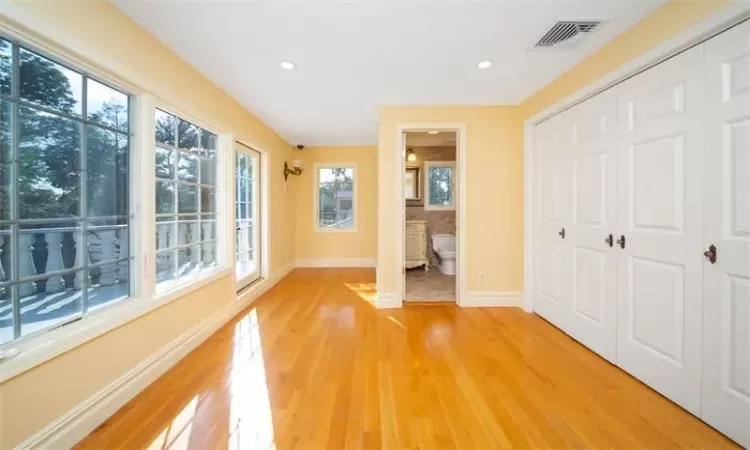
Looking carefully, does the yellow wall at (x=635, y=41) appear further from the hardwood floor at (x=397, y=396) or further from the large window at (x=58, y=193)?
the large window at (x=58, y=193)

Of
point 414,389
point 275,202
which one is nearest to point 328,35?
point 414,389

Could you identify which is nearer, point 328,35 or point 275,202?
point 328,35

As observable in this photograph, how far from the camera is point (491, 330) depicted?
2.91 metres

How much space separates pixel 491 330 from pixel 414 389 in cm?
130

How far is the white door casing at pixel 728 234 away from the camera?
58.4 inches

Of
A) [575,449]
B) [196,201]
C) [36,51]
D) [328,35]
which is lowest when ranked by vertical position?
[575,449]

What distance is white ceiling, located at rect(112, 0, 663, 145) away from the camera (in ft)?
6.08

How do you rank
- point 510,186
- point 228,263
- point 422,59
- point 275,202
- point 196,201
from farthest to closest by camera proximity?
point 275,202 → point 510,186 → point 228,263 → point 196,201 → point 422,59

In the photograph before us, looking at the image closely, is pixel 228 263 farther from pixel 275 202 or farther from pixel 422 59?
pixel 422 59

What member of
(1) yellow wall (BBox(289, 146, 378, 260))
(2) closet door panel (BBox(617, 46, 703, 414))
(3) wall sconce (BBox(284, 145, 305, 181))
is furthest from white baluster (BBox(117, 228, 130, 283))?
(1) yellow wall (BBox(289, 146, 378, 260))

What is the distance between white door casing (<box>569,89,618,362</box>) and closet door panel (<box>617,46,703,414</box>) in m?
0.08

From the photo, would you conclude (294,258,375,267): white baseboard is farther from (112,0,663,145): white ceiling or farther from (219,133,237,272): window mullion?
(112,0,663,145): white ceiling

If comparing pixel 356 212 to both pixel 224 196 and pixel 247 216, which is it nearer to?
pixel 247 216

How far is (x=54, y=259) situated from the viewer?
157 cm
